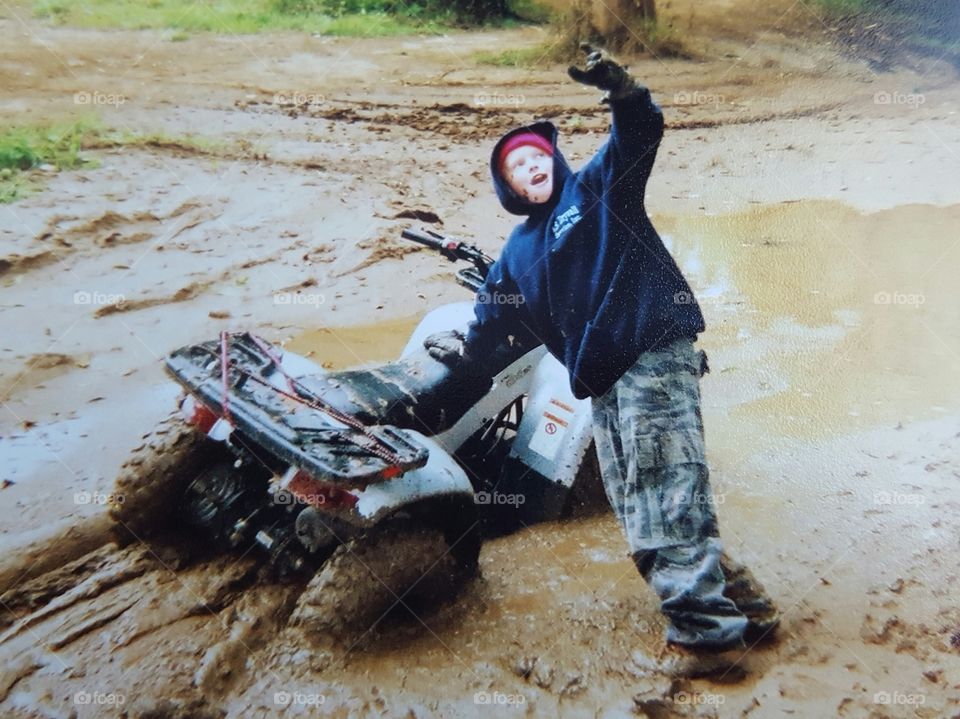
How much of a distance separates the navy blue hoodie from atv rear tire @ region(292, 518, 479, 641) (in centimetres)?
60

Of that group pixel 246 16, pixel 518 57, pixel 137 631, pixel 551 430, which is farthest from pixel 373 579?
pixel 246 16

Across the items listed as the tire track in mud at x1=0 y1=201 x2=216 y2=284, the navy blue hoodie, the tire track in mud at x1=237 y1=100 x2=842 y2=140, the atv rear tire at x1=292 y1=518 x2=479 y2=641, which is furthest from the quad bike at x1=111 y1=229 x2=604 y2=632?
the tire track in mud at x1=0 y1=201 x2=216 y2=284

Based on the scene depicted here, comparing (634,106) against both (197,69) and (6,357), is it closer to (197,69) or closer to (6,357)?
(197,69)

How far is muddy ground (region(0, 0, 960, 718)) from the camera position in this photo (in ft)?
5.81

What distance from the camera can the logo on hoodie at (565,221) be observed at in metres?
1.97

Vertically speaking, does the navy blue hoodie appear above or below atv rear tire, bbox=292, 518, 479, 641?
above

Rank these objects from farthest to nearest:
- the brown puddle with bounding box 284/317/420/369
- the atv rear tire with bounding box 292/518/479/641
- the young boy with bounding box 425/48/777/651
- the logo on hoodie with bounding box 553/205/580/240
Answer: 1. the brown puddle with bounding box 284/317/420/369
2. the logo on hoodie with bounding box 553/205/580/240
3. the young boy with bounding box 425/48/777/651
4. the atv rear tire with bounding box 292/518/479/641

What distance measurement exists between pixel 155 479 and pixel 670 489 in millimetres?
1356

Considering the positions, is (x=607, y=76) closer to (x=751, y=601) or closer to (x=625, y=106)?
(x=625, y=106)

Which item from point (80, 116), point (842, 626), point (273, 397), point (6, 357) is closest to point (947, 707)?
point (842, 626)

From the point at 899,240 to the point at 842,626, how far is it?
125 centimetres

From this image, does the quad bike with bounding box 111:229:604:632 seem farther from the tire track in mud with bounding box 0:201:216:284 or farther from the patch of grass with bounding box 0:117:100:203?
the patch of grass with bounding box 0:117:100:203

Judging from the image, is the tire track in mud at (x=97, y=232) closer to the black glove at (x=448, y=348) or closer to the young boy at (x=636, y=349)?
the black glove at (x=448, y=348)

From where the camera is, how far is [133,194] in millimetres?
2256
